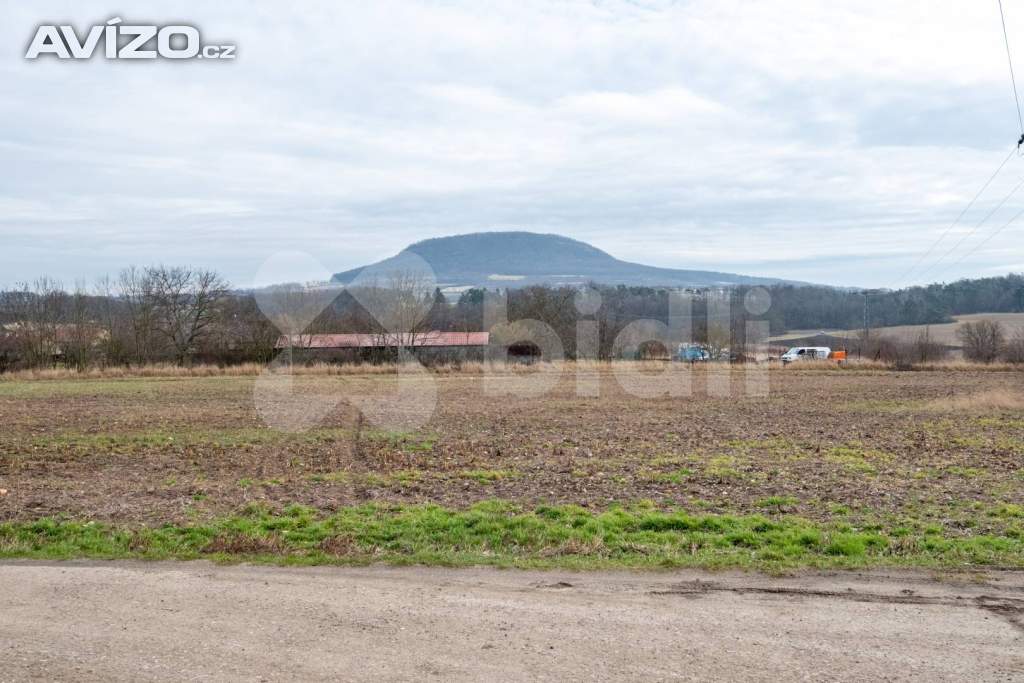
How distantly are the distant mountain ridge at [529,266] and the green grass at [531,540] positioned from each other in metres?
41.3

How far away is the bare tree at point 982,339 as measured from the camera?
5475 cm

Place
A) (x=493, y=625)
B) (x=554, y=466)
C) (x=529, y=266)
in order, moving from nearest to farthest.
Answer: (x=493, y=625), (x=554, y=466), (x=529, y=266)

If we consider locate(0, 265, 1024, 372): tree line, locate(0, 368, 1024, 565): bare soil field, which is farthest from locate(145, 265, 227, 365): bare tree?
locate(0, 368, 1024, 565): bare soil field

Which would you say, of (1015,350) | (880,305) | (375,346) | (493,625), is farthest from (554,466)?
(880,305)

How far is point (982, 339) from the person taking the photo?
5722cm

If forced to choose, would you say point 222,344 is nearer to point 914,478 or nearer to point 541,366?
point 541,366

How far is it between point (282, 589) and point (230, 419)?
15.8 m

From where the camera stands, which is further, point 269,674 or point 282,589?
point 282,589

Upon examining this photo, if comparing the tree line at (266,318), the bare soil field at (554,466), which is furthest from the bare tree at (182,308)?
the bare soil field at (554,466)

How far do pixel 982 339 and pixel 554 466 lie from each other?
Result: 177 ft

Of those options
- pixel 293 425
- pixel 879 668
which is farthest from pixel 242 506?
pixel 293 425

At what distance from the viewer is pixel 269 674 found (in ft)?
15.6

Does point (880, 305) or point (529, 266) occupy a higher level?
point (529, 266)

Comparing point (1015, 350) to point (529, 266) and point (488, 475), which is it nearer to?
point (488, 475)
